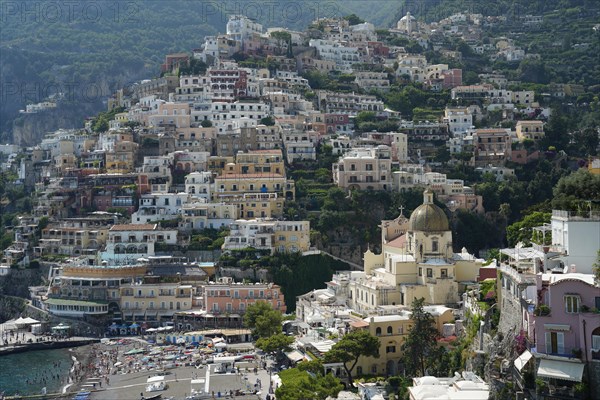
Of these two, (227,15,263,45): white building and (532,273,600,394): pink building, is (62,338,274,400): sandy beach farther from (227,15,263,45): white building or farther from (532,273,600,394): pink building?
(227,15,263,45): white building

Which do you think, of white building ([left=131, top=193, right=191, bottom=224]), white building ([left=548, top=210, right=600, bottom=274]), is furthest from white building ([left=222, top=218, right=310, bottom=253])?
white building ([left=548, top=210, right=600, bottom=274])

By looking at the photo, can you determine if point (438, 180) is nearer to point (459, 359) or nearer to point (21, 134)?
point (459, 359)

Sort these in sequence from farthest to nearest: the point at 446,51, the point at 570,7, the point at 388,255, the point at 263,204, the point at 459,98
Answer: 1. the point at 570,7
2. the point at 446,51
3. the point at 459,98
4. the point at 263,204
5. the point at 388,255

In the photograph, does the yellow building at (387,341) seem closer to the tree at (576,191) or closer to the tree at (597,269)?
the tree at (576,191)

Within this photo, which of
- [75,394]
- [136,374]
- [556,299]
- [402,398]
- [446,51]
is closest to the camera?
[556,299]

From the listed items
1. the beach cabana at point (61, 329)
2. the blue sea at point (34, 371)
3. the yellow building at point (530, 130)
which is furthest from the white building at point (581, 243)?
the yellow building at point (530, 130)

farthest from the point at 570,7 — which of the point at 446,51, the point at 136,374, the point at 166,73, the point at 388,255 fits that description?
the point at 136,374

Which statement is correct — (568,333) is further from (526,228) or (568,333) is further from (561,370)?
(526,228)
